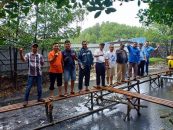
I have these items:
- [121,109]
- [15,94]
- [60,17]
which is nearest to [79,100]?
[121,109]

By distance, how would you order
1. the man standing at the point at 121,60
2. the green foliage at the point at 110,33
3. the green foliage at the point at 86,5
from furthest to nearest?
the green foliage at the point at 110,33, the man standing at the point at 121,60, the green foliage at the point at 86,5

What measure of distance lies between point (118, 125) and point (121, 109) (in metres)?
2.56

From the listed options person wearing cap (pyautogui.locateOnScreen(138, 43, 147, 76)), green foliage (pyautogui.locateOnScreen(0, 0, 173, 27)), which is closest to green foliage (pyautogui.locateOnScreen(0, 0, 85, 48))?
person wearing cap (pyautogui.locateOnScreen(138, 43, 147, 76))

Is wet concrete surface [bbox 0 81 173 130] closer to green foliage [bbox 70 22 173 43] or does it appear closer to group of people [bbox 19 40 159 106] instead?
group of people [bbox 19 40 159 106]

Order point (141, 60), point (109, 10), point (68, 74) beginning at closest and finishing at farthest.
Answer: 1. point (109, 10)
2. point (68, 74)
3. point (141, 60)

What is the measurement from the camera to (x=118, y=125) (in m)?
9.98

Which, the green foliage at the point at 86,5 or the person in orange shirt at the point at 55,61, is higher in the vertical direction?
the green foliage at the point at 86,5

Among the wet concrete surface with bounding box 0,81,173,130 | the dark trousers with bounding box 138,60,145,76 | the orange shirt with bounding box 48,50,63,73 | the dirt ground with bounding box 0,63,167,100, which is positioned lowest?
the wet concrete surface with bounding box 0,81,173,130

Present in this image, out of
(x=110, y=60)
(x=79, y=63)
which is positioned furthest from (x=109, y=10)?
(x=110, y=60)

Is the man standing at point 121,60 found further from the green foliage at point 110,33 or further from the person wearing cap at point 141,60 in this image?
the green foliage at point 110,33

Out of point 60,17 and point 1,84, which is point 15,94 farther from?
point 60,17

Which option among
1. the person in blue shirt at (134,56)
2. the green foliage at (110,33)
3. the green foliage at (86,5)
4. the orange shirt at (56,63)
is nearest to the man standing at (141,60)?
the person in blue shirt at (134,56)

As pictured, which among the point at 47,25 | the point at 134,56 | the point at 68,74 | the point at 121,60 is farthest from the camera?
the point at 47,25

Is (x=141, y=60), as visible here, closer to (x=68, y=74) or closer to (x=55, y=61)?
(x=68, y=74)
